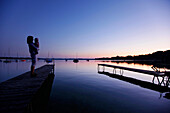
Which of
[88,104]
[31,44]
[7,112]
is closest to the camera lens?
[7,112]

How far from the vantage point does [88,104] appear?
5.73 m

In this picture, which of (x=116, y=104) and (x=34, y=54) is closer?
(x=116, y=104)

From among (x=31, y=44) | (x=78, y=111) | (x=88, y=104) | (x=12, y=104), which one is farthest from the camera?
(x=31, y=44)

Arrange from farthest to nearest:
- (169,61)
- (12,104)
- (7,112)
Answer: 1. (169,61)
2. (12,104)
3. (7,112)

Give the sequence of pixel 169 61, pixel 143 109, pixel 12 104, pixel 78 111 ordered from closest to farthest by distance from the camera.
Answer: pixel 12 104 → pixel 78 111 → pixel 143 109 → pixel 169 61

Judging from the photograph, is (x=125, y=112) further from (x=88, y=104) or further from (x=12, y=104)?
(x=12, y=104)

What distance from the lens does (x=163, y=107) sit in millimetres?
5398

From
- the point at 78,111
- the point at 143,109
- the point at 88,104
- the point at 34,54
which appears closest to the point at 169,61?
the point at 143,109

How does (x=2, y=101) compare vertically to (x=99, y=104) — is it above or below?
above

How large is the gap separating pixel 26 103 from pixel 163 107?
24.2 ft

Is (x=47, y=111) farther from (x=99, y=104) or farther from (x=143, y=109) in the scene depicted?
(x=143, y=109)

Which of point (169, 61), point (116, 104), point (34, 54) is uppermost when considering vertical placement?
point (34, 54)

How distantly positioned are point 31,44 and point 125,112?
733 cm

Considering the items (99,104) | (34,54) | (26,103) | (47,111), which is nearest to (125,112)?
(99,104)
